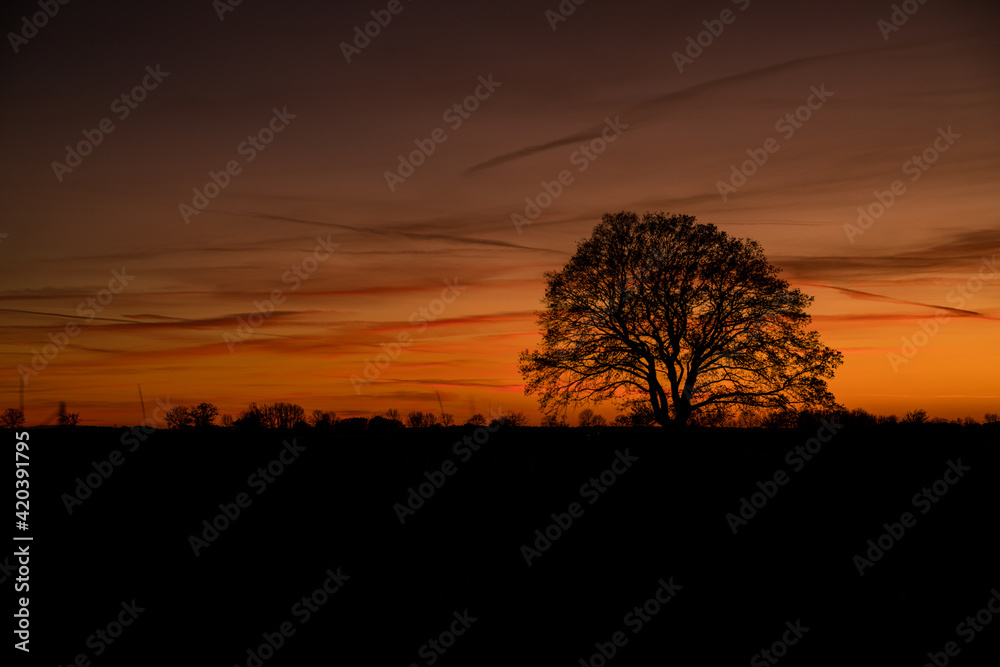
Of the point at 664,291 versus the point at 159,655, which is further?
the point at 664,291

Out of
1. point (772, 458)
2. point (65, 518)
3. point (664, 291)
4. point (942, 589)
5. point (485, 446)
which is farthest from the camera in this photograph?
point (664, 291)

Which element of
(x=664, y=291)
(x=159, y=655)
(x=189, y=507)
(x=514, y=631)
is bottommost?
(x=514, y=631)

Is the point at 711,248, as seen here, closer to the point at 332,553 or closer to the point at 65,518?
the point at 332,553

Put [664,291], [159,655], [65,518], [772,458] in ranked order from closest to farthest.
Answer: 1. [159,655]
2. [65,518]
3. [772,458]
4. [664,291]

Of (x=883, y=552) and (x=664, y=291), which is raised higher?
(x=664, y=291)

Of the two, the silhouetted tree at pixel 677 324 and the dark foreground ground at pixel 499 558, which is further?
the silhouetted tree at pixel 677 324

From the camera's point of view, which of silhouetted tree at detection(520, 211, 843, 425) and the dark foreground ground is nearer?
the dark foreground ground

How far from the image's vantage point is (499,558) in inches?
454

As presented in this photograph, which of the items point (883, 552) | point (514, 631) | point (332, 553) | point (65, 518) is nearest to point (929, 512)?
point (883, 552)

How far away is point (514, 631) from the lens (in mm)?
9430

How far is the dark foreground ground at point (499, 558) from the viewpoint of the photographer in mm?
9180

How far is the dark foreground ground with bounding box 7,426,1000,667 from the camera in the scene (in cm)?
918

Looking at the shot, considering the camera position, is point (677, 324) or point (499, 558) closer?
point (499, 558)

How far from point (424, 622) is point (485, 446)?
10.2m
